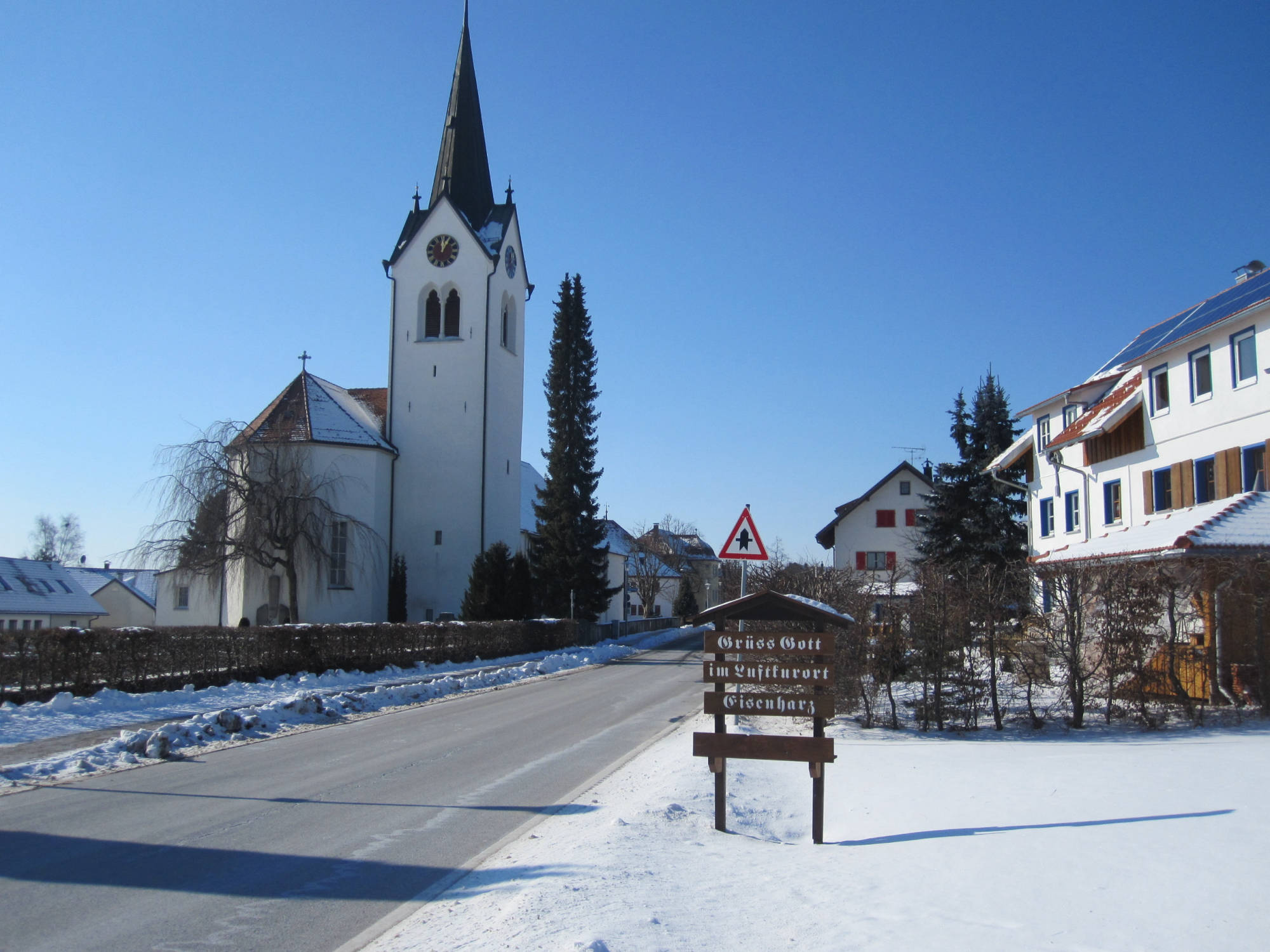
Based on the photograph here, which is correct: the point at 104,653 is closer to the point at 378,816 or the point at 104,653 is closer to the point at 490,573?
the point at 378,816

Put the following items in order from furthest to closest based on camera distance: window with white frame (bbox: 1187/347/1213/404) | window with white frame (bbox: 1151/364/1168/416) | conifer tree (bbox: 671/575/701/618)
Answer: conifer tree (bbox: 671/575/701/618)
window with white frame (bbox: 1151/364/1168/416)
window with white frame (bbox: 1187/347/1213/404)

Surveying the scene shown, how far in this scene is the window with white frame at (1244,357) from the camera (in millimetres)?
20844

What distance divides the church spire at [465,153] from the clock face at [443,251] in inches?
65.3

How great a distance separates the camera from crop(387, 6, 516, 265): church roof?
1896 inches

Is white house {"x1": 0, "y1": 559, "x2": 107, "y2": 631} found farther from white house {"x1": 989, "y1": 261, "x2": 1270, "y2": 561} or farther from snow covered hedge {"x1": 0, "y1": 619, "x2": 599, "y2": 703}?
white house {"x1": 989, "y1": 261, "x2": 1270, "y2": 561}

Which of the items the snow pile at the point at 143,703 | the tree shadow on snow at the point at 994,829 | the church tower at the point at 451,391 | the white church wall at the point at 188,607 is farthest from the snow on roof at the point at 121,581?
the tree shadow on snow at the point at 994,829

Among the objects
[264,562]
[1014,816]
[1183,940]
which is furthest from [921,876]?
[264,562]

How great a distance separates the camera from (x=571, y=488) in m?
51.6

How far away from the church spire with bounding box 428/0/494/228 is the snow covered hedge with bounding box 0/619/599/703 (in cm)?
2454

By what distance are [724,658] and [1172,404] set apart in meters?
19.7

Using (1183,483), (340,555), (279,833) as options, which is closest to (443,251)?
(340,555)

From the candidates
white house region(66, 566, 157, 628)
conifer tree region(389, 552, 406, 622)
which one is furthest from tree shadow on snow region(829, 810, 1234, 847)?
white house region(66, 566, 157, 628)

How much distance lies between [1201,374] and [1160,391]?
1875 millimetres

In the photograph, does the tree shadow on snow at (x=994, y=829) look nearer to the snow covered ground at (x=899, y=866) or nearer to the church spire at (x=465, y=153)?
the snow covered ground at (x=899, y=866)
